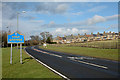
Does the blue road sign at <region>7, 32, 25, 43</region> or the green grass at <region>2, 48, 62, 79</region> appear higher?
the blue road sign at <region>7, 32, 25, 43</region>

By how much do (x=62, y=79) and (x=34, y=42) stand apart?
343 ft

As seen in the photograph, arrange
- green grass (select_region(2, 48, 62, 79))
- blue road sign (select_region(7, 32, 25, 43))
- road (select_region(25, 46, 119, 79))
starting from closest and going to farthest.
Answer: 1. road (select_region(25, 46, 119, 79))
2. green grass (select_region(2, 48, 62, 79))
3. blue road sign (select_region(7, 32, 25, 43))

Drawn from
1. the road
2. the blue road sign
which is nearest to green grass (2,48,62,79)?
the road

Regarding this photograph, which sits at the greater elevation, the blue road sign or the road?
the blue road sign

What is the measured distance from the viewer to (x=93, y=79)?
→ 660 cm

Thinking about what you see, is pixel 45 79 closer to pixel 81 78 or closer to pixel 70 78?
pixel 70 78

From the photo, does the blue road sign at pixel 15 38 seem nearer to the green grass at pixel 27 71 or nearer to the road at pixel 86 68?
the green grass at pixel 27 71

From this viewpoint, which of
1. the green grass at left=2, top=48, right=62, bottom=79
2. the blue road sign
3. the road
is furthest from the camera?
the blue road sign

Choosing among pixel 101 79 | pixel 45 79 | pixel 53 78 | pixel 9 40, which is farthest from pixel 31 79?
pixel 9 40

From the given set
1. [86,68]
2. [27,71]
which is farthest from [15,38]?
[86,68]

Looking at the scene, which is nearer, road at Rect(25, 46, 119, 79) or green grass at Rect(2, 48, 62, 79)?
road at Rect(25, 46, 119, 79)

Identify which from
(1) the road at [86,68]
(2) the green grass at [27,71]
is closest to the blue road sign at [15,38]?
(2) the green grass at [27,71]

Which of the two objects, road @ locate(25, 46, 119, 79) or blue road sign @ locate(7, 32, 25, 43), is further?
blue road sign @ locate(7, 32, 25, 43)

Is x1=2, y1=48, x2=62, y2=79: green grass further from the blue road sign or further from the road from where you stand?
the blue road sign
